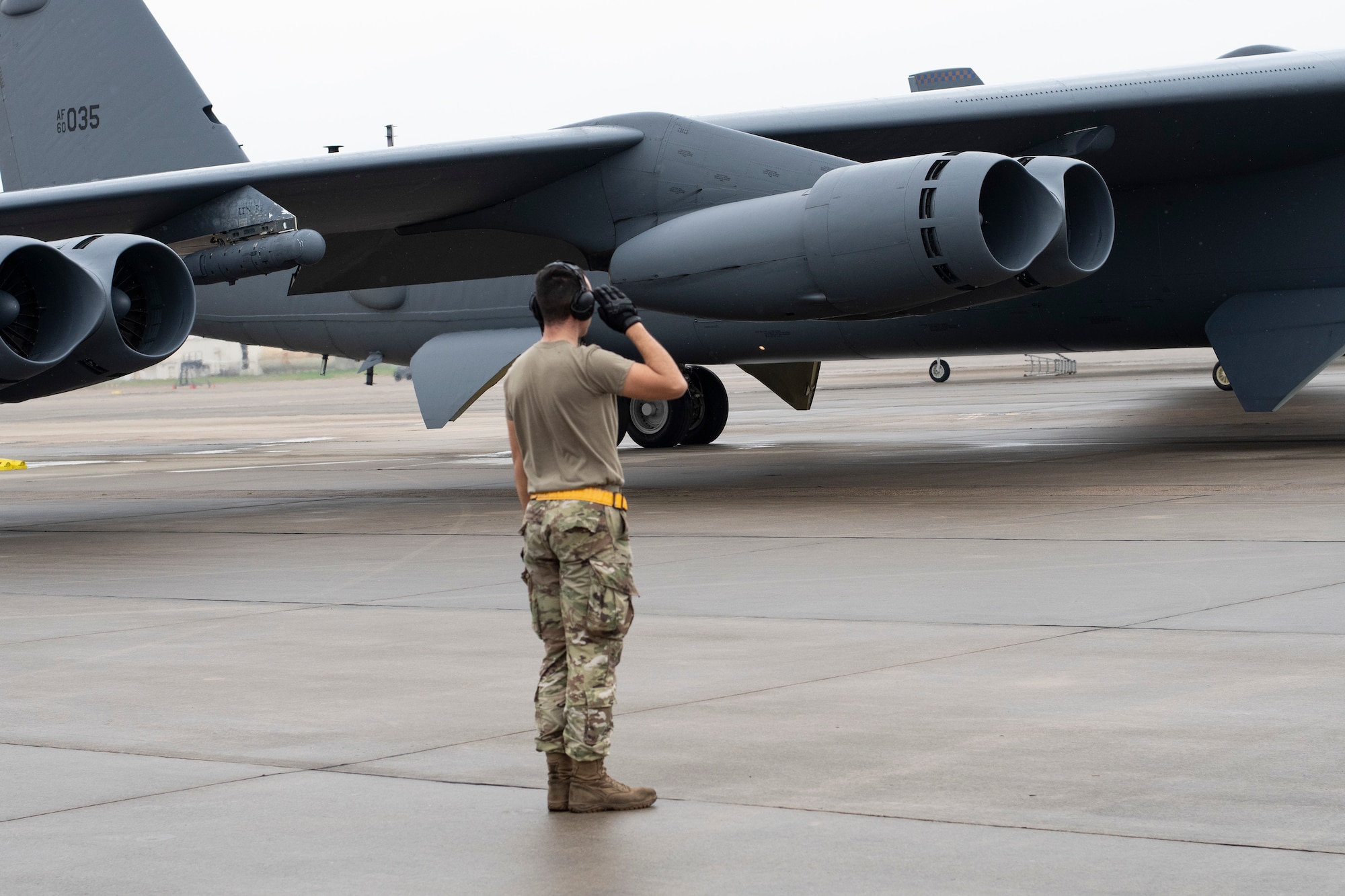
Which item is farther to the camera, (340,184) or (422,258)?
(422,258)

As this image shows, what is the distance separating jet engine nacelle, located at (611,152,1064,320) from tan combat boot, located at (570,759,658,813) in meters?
7.44

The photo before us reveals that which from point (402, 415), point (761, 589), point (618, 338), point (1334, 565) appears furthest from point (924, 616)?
point (402, 415)

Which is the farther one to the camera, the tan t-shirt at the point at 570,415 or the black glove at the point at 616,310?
the tan t-shirt at the point at 570,415

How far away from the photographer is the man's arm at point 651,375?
445cm

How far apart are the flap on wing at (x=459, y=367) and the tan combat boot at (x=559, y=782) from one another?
10950 mm

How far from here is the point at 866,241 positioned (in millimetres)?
11312

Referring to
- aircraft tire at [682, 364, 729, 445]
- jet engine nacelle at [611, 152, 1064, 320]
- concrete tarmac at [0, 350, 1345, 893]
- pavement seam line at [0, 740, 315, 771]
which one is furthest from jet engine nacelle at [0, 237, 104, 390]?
aircraft tire at [682, 364, 729, 445]

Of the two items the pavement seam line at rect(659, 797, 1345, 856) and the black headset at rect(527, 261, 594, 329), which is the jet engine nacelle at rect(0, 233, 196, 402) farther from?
the pavement seam line at rect(659, 797, 1345, 856)

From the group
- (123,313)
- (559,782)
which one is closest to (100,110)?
(123,313)

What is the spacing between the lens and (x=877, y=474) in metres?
15.2

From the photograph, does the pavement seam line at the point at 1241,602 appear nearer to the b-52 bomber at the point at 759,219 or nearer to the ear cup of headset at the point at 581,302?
the ear cup of headset at the point at 581,302

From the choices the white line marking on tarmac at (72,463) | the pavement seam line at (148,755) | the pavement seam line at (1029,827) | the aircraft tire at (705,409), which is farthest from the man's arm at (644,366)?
the white line marking on tarmac at (72,463)

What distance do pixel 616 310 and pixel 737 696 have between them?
1851 mm

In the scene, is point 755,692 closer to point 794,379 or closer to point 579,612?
point 579,612
